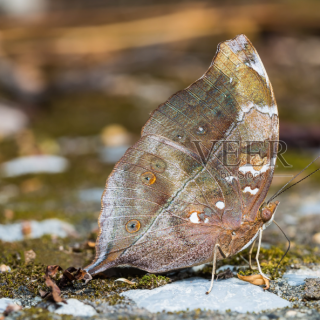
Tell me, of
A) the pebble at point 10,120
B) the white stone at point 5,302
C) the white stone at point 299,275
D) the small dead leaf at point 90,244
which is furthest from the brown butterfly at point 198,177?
the pebble at point 10,120

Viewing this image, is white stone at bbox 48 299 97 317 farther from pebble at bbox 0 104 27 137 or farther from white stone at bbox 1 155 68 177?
pebble at bbox 0 104 27 137

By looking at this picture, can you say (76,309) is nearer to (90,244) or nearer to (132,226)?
(132,226)

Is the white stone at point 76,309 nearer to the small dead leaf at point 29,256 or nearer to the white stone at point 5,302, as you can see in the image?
the white stone at point 5,302

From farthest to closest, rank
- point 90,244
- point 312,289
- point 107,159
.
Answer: point 107,159 < point 90,244 < point 312,289

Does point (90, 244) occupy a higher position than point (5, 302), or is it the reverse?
point (90, 244)

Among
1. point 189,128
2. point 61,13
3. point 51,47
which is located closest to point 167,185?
point 189,128

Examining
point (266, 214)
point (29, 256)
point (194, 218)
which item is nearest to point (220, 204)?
point (194, 218)
